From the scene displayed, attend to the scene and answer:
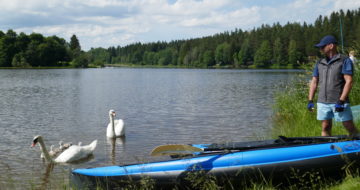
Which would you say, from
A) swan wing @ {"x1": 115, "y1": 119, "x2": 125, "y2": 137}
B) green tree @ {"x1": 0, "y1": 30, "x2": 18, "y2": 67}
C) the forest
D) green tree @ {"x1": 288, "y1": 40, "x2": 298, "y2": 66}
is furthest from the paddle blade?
green tree @ {"x1": 0, "y1": 30, "x2": 18, "y2": 67}

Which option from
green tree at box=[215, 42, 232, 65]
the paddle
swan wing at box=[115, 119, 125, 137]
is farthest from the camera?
green tree at box=[215, 42, 232, 65]

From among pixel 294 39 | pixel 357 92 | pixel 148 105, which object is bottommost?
pixel 148 105

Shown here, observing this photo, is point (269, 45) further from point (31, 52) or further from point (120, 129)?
point (120, 129)

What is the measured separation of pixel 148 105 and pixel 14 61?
90392 mm

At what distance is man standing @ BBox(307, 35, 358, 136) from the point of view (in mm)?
6254

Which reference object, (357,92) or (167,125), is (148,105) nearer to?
(167,125)

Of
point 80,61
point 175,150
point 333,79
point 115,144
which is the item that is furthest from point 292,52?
point 175,150

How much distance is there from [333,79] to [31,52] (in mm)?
107612

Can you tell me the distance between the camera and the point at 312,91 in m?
7.01

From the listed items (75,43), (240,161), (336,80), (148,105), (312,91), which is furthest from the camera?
(75,43)

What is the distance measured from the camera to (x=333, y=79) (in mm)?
6426

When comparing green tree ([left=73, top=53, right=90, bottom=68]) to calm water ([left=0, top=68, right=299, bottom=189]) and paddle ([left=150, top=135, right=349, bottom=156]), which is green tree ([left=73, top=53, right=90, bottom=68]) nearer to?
calm water ([left=0, top=68, right=299, bottom=189])

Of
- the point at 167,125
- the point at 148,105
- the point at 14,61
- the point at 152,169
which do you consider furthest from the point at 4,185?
the point at 14,61

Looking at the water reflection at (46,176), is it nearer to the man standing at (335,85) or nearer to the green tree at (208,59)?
the man standing at (335,85)
